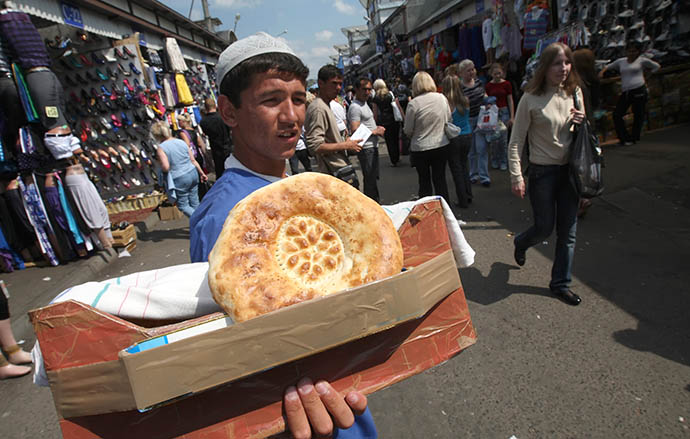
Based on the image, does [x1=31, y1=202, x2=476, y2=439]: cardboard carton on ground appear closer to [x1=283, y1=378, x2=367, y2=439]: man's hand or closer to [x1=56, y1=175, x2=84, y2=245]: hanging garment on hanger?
[x1=283, y1=378, x2=367, y2=439]: man's hand

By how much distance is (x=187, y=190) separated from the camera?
6.80 metres

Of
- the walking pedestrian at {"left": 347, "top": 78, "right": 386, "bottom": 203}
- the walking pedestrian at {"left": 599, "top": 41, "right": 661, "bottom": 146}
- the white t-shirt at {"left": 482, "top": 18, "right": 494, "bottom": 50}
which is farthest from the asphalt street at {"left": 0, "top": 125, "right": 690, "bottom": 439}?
the white t-shirt at {"left": 482, "top": 18, "right": 494, "bottom": 50}

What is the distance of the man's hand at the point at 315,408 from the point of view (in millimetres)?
1000

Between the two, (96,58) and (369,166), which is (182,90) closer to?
(96,58)

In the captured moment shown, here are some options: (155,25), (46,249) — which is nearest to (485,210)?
(46,249)

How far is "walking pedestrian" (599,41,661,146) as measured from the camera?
8648 mm

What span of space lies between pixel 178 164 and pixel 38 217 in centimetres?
227

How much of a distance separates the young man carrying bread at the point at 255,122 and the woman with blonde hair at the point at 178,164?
18.6 feet

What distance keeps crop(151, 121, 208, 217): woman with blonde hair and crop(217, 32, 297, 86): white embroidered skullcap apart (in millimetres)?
5699

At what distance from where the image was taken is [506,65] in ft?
34.2

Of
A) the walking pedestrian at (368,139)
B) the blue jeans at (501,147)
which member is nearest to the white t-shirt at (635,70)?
the blue jeans at (501,147)

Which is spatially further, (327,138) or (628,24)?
(628,24)

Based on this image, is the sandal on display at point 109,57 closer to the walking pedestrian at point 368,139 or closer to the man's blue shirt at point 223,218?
the walking pedestrian at point 368,139

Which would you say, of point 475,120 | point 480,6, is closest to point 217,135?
point 475,120
